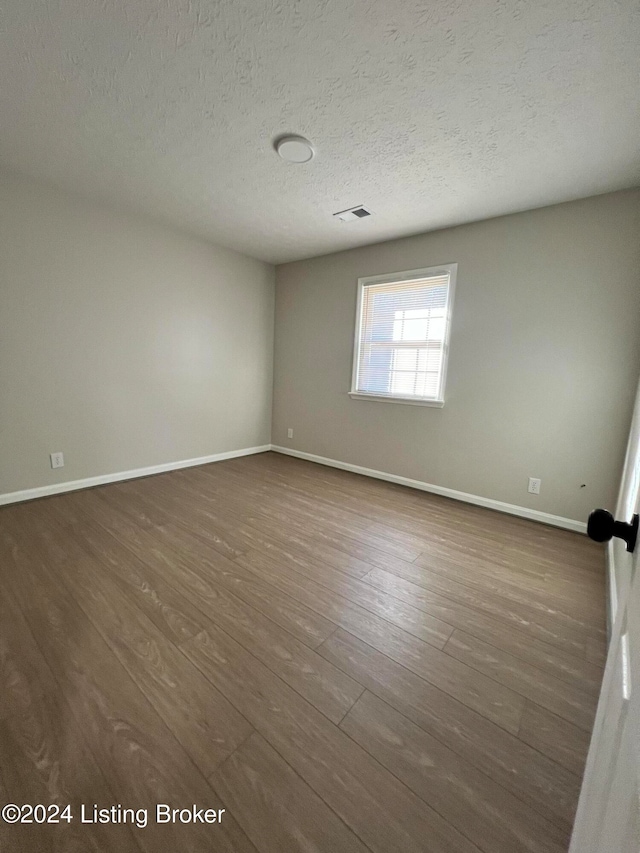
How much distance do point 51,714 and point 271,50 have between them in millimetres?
2684

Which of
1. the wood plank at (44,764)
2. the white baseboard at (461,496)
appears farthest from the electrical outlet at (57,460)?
the white baseboard at (461,496)

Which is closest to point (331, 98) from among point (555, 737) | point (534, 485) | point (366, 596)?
point (366, 596)

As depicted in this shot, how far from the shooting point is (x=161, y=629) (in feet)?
4.73

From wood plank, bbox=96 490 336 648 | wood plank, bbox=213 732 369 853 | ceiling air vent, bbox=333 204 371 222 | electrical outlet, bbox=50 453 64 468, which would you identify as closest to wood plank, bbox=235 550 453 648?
wood plank, bbox=96 490 336 648

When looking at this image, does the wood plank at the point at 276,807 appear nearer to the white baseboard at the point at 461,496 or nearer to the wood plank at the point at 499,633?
the wood plank at the point at 499,633

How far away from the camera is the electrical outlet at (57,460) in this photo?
2.81 m

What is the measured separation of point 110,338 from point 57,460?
3.90 ft

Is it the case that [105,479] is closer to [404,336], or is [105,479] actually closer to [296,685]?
[296,685]

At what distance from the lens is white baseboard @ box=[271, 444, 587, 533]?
2615 millimetres

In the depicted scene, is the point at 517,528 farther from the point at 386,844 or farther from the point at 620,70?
the point at 620,70

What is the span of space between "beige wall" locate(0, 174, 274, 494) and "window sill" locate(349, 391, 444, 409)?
5.14 feet

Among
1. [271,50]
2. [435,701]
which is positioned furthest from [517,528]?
[271,50]

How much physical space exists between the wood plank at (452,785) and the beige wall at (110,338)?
3.07 meters

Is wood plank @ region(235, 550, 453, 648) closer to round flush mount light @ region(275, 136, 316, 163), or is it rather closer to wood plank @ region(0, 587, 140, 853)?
wood plank @ region(0, 587, 140, 853)
